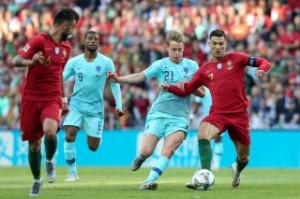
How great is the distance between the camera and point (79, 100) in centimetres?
1950

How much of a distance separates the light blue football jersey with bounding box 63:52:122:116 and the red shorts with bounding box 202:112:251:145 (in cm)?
380

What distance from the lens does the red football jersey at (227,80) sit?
15711 millimetres

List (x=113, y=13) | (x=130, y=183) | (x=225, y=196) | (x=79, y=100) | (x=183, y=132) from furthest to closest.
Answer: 1. (x=113, y=13)
2. (x=79, y=100)
3. (x=130, y=183)
4. (x=183, y=132)
5. (x=225, y=196)

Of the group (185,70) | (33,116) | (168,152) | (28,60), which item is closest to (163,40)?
(185,70)

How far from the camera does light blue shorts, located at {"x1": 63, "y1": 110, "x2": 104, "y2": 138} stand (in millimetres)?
19453

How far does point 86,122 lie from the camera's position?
19.6m

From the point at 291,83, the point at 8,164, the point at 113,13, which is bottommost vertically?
the point at 8,164

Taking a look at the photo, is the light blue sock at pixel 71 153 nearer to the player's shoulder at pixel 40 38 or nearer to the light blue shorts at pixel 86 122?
the light blue shorts at pixel 86 122

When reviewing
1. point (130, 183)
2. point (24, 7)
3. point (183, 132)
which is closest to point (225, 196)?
point (183, 132)

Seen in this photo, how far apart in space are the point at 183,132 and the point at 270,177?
186 inches

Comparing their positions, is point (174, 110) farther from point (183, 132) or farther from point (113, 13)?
point (113, 13)

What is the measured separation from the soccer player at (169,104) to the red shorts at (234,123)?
790 mm

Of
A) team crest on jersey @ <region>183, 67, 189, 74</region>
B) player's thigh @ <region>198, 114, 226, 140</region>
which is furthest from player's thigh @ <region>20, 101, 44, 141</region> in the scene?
team crest on jersey @ <region>183, 67, 189, 74</region>

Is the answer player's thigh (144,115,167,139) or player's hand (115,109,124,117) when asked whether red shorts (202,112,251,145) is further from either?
player's hand (115,109,124,117)
